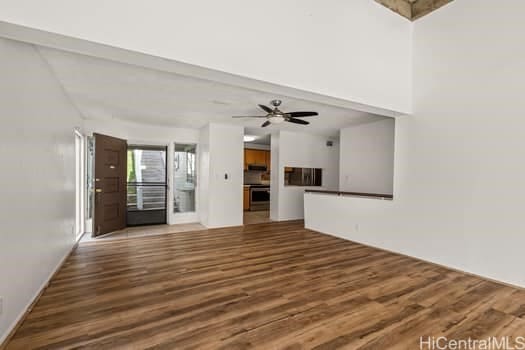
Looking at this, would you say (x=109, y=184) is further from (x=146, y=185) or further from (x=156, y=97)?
(x=156, y=97)

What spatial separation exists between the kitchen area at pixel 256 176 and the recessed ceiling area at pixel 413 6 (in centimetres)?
565

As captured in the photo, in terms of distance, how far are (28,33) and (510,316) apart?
15.2ft

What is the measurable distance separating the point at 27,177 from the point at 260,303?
8.11 ft

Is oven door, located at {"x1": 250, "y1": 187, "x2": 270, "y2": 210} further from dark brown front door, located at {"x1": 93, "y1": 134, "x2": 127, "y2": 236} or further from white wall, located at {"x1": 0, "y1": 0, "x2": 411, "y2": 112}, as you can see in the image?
white wall, located at {"x1": 0, "y1": 0, "x2": 411, "y2": 112}

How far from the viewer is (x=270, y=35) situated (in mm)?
2623

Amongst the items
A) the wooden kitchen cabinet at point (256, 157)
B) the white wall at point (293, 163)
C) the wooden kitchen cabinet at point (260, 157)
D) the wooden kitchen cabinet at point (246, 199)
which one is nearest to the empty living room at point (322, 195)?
the white wall at point (293, 163)

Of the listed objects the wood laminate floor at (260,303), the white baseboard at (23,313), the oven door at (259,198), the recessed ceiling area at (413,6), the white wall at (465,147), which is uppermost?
the recessed ceiling area at (413,6)

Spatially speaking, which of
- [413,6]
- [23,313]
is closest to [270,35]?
[413,6]

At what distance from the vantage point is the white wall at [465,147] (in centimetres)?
289

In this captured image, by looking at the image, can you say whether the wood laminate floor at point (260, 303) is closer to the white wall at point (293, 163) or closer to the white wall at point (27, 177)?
the white wall at point (27, 177)

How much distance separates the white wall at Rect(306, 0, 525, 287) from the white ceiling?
1575mm

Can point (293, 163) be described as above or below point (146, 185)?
above

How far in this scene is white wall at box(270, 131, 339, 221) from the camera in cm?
700

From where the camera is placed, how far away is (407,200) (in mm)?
3975
